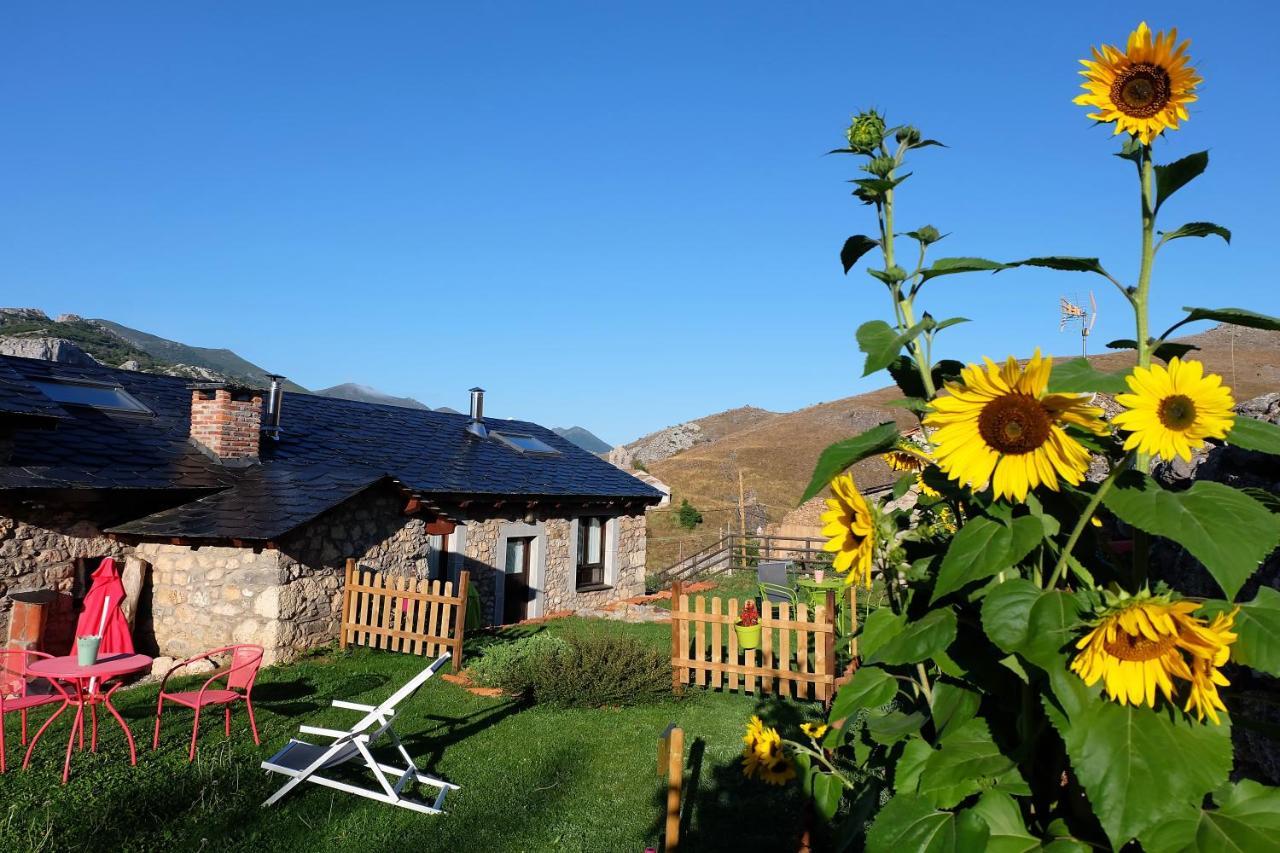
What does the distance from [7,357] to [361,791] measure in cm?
1133

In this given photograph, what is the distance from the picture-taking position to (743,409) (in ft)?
314

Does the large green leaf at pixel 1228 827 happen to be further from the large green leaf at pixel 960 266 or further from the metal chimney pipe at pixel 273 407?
the metal chimney pipe at pixel 273 407

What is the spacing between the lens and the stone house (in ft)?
31.7

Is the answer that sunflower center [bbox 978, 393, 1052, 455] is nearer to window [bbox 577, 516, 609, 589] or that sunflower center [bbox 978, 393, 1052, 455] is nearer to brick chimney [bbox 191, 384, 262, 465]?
brick chimney [bbox 191, 384, 262, 465]

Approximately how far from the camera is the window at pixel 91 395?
11.9 meters

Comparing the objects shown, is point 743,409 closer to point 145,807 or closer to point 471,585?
point 471,585

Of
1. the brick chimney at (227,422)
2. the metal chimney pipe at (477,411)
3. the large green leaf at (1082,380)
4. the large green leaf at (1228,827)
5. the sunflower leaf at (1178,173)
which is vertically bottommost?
the large green leaf at (1228,827)

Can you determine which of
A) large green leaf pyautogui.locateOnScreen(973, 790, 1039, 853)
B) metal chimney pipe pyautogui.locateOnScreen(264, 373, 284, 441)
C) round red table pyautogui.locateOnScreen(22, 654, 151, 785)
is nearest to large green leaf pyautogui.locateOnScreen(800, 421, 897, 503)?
large green leaf pyautogui.locateOnScreen(973, 790, 1039, 853)

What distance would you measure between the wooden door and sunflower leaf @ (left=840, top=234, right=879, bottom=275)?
1460cm

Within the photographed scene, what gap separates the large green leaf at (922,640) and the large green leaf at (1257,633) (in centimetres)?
40

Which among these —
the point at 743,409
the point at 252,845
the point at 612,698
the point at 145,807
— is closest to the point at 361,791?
the point at 252,845

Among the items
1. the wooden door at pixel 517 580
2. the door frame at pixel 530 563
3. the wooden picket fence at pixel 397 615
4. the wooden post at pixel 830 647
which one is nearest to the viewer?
the wooden post at pixel 830 647

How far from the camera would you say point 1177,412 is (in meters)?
1.27

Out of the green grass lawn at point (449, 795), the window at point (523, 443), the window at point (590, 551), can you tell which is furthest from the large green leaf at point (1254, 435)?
the window at point (523, 443)
